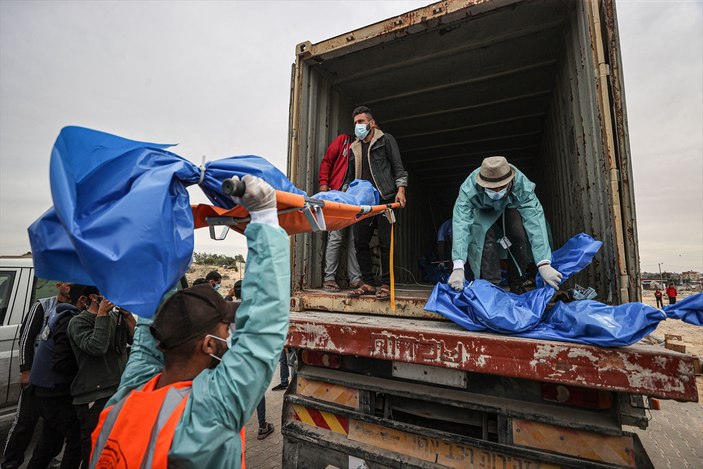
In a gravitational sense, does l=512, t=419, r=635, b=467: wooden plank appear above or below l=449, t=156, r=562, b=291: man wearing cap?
below

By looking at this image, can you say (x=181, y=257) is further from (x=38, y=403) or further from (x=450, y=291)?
(x=38, y=403)

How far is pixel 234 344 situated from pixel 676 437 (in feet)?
17.2

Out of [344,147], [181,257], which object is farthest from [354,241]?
[181,257]

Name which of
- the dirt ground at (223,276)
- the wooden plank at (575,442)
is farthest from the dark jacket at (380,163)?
the dirt ground at (223,276)

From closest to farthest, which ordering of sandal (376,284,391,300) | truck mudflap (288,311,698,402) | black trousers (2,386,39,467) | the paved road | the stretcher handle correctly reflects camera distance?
1. the stretcher handle
2. truck mudflap (288,311,698,402)
3. sandal (376,284,391,300)
4. black trousers (2,386,39,467)
5. the paved road

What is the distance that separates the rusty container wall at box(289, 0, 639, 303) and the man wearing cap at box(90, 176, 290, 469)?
1.87 m

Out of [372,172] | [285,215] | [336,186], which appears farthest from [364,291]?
[285,215]

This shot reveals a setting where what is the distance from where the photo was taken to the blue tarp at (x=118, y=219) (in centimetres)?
99

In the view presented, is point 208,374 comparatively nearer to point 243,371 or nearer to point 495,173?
point 243,371

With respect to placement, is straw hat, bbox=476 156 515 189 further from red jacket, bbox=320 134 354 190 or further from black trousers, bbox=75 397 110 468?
black trousers, bbox=75 397 110 468

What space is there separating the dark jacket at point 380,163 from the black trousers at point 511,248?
1038 millimetres

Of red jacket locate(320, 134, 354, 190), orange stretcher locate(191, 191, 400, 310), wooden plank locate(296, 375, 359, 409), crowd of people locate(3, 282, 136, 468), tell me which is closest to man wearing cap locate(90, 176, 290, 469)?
orange stretcher locate(191, 191, 400, 310)

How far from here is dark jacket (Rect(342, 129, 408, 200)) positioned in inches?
137

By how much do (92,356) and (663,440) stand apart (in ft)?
18.6
